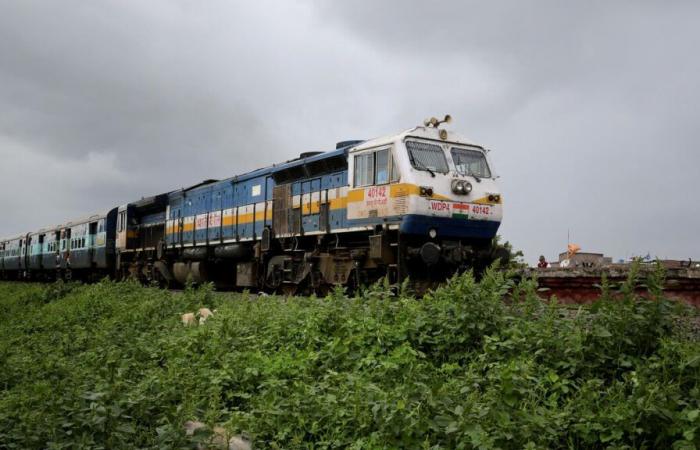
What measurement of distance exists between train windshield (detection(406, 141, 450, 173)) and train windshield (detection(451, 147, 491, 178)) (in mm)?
390

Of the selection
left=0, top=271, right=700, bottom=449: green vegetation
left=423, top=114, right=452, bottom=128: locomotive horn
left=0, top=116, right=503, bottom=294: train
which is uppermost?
left=423, top=114, right=452, bottom=128: locomotive horn

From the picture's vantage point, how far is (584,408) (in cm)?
494

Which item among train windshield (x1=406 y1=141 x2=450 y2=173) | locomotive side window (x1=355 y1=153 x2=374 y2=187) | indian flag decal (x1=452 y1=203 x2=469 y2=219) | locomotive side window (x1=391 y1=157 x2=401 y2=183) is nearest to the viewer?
locomotive side window (x1=391 y1=157 x2=401 y2=183)

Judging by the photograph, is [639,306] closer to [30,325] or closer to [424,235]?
[424,235]

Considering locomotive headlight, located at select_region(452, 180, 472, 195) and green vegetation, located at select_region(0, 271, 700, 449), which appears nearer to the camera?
green vegetation, located at select_region(0, 271, 700, 449)

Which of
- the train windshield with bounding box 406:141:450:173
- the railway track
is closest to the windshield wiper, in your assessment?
the train windshield with bounding box 406:141:450:173

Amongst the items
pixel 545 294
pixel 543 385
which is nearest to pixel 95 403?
pixel 543 385

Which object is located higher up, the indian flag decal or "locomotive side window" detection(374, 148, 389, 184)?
"locomotive side window" detection(374, 148, 389, 184)

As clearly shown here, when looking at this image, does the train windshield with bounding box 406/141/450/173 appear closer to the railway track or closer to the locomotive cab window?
the locomotive cab window

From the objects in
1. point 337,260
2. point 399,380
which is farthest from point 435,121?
point 399,380

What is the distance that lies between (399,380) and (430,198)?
645 centimetres

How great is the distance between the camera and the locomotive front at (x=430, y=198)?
1208cm

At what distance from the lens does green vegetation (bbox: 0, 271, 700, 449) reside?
4.79m

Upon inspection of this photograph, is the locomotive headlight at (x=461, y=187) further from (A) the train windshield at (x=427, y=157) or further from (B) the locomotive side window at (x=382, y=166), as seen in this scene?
(B) the locomotive side window at (x=382, y=166)
